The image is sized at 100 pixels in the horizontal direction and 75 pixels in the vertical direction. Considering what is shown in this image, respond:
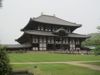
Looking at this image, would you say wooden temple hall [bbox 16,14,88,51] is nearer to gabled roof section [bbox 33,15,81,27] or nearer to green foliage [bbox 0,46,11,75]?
gabled roof section [bbox 33,15,81,27]

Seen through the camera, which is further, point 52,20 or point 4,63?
point 52,20

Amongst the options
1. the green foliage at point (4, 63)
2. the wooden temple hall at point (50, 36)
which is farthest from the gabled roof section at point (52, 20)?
the green foliage at point (4, 63)

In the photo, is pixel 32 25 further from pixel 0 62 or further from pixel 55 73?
pixel 0 62

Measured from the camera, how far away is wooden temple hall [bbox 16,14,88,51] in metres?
66.8

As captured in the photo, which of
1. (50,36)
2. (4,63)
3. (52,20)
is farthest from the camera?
(52,20)

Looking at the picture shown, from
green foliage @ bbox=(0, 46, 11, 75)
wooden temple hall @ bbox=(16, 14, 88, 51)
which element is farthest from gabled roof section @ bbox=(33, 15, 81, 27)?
green foliage @ bbox=(0, 46, 11, 75)

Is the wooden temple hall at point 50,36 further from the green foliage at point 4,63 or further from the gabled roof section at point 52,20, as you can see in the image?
the green foliage at point 4,63

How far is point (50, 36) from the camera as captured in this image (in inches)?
2694

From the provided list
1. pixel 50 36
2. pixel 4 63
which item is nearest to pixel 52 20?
pixel 50 36

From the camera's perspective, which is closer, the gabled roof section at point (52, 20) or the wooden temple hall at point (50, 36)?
the wooden temple hall at point (50, 36)

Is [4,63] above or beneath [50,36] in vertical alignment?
beneath

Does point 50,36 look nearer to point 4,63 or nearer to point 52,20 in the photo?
point 52,20

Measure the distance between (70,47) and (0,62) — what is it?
6086 cm

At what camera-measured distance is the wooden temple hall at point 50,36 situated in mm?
66750
